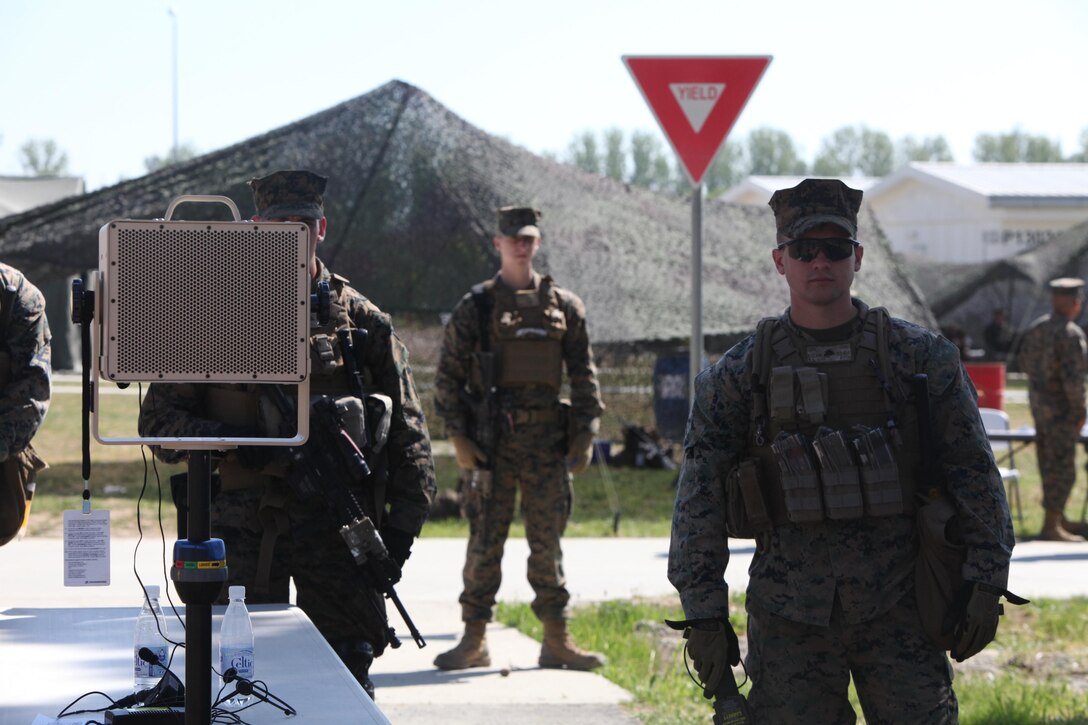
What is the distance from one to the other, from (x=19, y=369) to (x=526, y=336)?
266cm

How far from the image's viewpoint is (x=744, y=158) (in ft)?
491

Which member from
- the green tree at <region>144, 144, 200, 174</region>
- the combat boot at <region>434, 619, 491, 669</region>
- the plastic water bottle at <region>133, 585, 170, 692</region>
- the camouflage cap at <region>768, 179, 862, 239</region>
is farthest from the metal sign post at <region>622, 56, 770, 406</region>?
the green tree at <region>144, 144, 200, 174</region>

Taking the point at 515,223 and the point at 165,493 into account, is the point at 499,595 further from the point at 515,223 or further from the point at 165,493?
the point at 165,493

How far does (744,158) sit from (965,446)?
488ft

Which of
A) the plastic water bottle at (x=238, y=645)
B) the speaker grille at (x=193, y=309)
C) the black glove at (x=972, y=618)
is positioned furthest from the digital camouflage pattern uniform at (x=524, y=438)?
the speaker grille at (x=193, y=309)

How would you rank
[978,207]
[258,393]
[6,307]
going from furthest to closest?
1. [978,207]
2. [6,307]
3. [258,393]

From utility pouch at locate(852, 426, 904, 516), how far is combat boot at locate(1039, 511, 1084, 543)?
9.06 metres

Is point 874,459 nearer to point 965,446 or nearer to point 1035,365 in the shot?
point 965,446

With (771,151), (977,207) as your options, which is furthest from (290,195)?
(771,151)

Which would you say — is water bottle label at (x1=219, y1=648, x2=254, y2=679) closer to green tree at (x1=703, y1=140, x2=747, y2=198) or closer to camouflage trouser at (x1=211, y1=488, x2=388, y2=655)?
camouflage trouser at (x1=211, y1=488, x2=388, y2=655)

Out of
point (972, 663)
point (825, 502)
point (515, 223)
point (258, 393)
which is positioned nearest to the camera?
point (825, 502)

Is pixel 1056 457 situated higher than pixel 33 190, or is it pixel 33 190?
pixel 33 190

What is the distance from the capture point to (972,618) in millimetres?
3703

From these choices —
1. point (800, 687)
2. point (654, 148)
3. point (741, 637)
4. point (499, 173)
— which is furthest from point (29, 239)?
point (654, 148)
